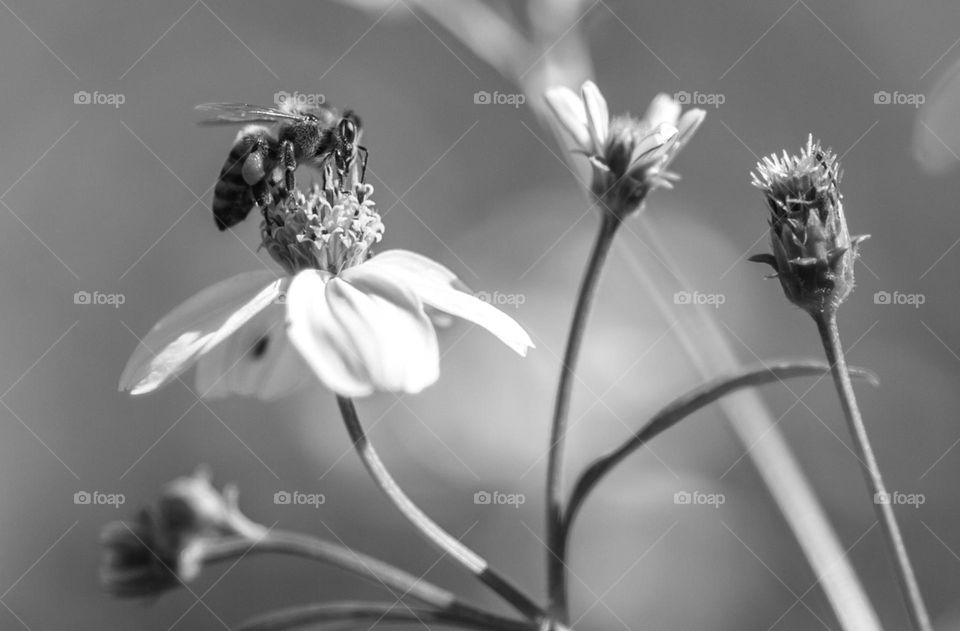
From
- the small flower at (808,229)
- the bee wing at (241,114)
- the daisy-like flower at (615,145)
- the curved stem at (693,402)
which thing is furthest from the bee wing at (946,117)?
the bee wing at (241,114)

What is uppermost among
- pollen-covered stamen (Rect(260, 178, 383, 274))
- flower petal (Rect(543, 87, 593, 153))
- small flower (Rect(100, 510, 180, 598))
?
flower petal (Rect(543, 87, 593, 153))

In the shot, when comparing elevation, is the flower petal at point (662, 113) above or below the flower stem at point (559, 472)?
above

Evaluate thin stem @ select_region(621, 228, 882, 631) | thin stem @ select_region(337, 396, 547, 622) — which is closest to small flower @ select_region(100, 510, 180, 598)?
thin stem @ select_region(337, 396, 547, 622)

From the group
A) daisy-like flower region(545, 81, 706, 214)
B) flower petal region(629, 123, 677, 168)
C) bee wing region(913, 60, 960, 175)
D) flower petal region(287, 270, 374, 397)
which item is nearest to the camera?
flower petal region(287, 270, 374, 397)

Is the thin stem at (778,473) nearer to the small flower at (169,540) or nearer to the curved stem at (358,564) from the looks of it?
the curved stem at (358,564)

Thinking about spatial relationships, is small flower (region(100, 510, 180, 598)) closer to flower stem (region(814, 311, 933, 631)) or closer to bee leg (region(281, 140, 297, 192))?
bee leg (region(281, 140, 297, 192))

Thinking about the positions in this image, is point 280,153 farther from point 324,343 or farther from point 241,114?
point 324,343

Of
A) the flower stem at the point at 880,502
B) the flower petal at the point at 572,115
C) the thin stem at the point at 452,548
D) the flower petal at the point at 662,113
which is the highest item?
the flower petal at the point at 662,113

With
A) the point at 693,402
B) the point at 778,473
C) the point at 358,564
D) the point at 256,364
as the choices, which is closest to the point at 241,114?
the point at 256,364
